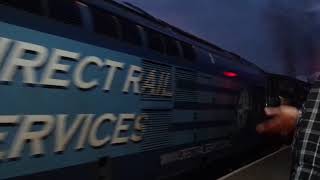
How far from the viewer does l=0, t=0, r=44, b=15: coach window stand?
188 inches

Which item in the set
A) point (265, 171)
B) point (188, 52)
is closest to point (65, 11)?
point (188, 52)

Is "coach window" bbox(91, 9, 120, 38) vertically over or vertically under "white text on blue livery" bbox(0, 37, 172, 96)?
over

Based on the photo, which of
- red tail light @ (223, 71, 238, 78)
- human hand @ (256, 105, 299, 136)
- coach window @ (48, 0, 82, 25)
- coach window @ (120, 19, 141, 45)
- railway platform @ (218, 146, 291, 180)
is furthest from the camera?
red tail light @ (223, 71, 238, 78)

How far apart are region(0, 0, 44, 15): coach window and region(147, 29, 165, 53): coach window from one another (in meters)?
3.04

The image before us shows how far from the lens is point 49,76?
521cm

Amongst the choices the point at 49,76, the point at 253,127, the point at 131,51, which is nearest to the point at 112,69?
the point at 131,51

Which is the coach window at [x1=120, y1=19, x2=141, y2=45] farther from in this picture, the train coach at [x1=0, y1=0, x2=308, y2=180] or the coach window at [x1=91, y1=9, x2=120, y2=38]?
the coach window at [x1=91, y1=9, x2=120, y2=38]

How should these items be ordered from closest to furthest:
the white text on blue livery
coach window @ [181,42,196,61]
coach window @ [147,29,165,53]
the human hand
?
the human hand, the white text on blue livery, coach window @ [147,29,165,53], coach window @ [181,42,196,61]

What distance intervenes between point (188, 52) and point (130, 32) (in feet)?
8.77

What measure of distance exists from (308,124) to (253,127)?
42.8 feet

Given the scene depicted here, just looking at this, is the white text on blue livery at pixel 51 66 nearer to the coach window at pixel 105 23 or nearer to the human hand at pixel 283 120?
the coach window at pixel 105 23

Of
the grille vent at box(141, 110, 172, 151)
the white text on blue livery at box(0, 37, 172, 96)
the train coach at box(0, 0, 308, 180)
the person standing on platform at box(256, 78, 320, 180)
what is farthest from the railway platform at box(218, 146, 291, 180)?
the person standing on platform at box(256, 78, 320, 180)

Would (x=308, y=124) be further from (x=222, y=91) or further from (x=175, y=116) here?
(x=222, y=91)

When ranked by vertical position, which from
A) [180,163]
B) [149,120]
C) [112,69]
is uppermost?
[112,69]
